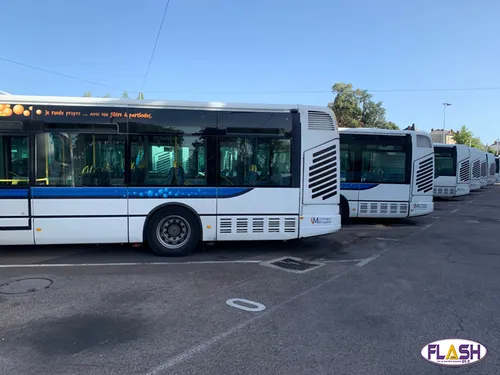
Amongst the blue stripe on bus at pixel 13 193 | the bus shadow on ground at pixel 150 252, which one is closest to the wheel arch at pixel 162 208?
the bus shadow on ground at pixel 150 252

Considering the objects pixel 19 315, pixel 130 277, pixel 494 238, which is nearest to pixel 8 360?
pixel 19 315

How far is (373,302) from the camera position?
5.35 m

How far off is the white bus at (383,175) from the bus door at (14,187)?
30.1 ft

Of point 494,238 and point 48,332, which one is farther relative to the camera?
point 494,238

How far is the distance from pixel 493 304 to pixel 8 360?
5984 millimetres

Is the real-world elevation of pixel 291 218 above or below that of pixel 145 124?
below

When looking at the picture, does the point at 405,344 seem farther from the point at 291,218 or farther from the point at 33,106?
the point at 33,106

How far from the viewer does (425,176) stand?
42.8ft

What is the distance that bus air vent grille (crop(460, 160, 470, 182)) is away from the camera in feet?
72.8

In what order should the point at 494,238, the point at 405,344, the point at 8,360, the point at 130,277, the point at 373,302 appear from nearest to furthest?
the point at 8,360, the point at 405,344, the point at 373,302, the point at 130,277, the point at 494,238

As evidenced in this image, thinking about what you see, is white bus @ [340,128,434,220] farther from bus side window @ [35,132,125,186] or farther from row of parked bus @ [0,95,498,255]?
bus side window @ [35,132,125,186]

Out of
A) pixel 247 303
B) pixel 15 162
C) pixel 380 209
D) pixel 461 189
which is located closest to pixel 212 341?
pixel 247 303

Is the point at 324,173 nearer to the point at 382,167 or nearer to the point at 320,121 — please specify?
the point at 320,121

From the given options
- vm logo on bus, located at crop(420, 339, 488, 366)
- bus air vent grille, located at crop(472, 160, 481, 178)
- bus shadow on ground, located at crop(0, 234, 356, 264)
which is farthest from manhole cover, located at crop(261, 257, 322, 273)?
bus air vent grille, located at crop(472, 160, 481, 178)
